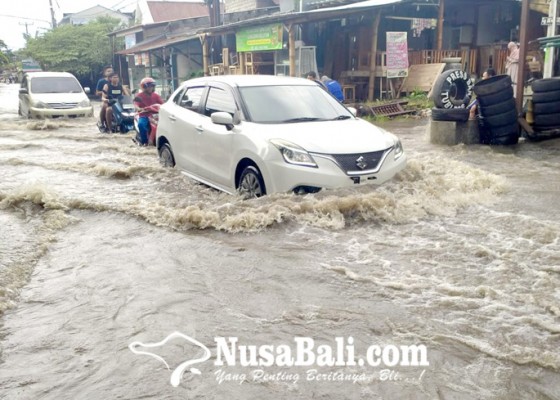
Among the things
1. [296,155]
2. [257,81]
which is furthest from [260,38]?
[296,155]

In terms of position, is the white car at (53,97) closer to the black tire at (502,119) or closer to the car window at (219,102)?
the car window at (219,102)

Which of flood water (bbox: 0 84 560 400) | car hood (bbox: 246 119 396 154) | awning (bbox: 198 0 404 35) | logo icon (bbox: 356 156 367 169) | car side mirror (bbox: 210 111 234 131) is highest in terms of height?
awning (bbox: 198 0 404 35)

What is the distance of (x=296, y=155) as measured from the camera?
6227 mm

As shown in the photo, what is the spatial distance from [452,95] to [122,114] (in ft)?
27.9

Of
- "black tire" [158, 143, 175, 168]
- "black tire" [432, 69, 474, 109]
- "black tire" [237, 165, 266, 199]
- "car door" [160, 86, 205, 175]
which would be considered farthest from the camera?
"black tire" [432, 69, 474, 109]

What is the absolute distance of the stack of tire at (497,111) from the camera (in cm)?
1089

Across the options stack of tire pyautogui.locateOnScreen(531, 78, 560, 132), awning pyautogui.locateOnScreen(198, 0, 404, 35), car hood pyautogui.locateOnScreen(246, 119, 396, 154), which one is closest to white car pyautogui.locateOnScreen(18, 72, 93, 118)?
awning pyautogui.locateOnScreen(198, 0, 404, 35)

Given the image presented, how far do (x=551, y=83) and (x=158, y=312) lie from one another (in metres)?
9.20

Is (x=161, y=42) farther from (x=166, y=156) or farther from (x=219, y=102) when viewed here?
(x=219, y=102)

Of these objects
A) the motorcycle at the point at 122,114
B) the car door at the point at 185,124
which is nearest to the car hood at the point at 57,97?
the motorcycle at the point at 122,114

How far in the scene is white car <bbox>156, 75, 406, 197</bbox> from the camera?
6223 mm

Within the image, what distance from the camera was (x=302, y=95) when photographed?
7.53 m

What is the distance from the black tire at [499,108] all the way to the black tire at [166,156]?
20.1ft

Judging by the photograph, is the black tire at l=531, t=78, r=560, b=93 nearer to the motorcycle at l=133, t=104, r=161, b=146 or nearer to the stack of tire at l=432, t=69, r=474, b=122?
the stack of tire at l=432, t=69, r=474, b=122
